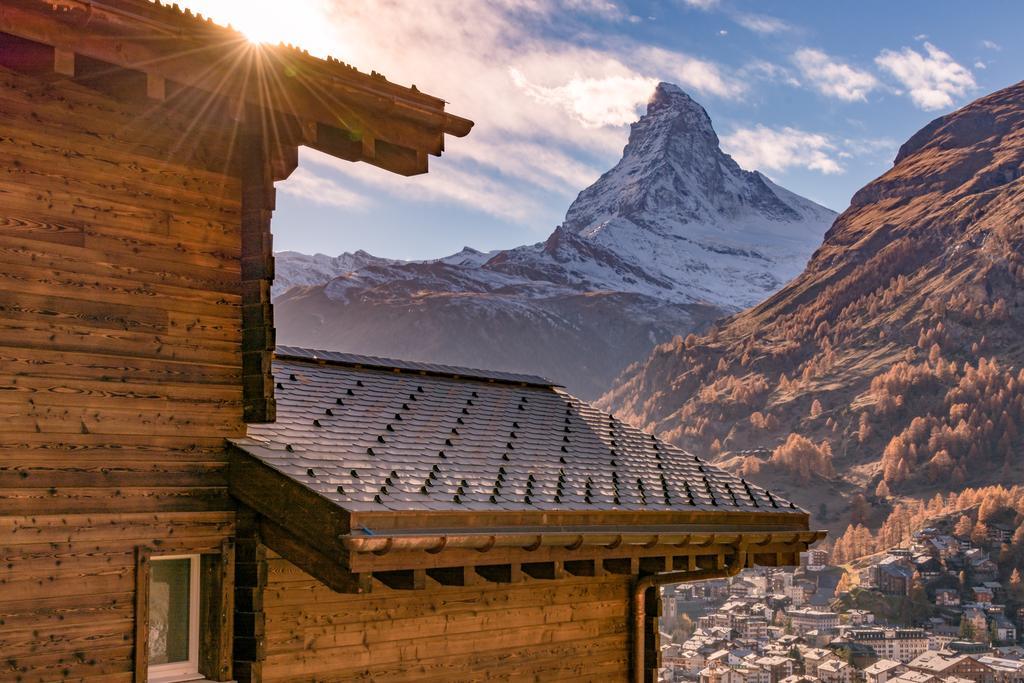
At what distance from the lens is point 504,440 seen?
9.80 m

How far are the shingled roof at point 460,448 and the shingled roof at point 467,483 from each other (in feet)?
0.06

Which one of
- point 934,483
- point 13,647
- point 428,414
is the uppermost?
point 428,414

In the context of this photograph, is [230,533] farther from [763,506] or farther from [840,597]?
[840,597]

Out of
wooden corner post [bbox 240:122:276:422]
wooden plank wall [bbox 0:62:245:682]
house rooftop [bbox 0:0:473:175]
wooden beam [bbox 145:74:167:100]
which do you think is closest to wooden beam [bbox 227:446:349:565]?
wooden plank wall [bbox 0:62:245:682]

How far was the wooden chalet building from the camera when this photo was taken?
22.1 feet

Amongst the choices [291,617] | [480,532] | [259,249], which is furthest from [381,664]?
[259,249]

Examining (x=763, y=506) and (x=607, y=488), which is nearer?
(x=607, y=488)

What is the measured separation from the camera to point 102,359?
702 centimetres

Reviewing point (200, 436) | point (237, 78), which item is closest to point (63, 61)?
point (237, 78)

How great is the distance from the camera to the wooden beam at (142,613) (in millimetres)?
6941

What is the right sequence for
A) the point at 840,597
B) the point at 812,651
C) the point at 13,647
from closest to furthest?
the point at 13,647
the point at 812,651
the point at 840,597

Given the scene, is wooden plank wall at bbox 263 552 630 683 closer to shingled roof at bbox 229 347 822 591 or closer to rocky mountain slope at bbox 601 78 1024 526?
shingled roof at bbox 229 347 822 591

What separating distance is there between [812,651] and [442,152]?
410ft

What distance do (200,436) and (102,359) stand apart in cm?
81
